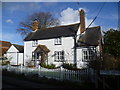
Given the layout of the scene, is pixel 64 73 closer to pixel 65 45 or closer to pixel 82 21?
pixel 65 45

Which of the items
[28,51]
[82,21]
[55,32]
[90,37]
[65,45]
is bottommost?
[28,51]

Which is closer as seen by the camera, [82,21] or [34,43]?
[82,21]

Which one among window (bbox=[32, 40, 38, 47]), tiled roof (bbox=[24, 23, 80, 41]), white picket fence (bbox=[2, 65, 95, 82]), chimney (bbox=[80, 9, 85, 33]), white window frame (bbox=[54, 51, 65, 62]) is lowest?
white picket fence (bbox=[2, 65, 95, 82])

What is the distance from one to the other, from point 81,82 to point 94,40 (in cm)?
1157

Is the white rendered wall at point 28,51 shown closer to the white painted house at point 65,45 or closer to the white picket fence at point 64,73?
the white painted house at point 65,45

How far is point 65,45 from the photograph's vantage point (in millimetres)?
22188

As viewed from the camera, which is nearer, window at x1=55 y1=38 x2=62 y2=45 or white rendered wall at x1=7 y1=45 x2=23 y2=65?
window at x1=55 y1=38 x2=62 y2=45

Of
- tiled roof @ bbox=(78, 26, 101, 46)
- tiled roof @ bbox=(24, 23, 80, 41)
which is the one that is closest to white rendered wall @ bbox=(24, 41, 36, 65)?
tiled roof @ bbox=(24, 23, 80, 41)

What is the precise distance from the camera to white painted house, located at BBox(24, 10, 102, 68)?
20203mm

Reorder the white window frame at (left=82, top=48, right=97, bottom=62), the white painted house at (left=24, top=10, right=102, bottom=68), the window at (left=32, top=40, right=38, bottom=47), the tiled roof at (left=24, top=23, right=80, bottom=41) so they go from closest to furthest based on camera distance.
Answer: the white window frame at (left=82, top=48, right=97, bottom=62) < the white painted house at (left=24, top=10, right=102, bottom=68) < the tiled roof at (left=24, top=23, right=80, bottom=41) < the window at (left=32, top=40, right=38, bottom=47)

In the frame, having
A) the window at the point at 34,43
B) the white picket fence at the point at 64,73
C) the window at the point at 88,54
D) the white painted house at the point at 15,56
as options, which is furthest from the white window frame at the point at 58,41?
the white picket fence at the point at 64,73

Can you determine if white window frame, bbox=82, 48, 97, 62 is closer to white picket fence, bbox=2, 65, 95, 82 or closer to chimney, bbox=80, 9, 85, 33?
chimney, bbox=80, 9, 85, 33

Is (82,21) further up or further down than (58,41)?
further up

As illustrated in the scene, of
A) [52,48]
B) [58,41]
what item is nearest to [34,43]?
[52,48]
